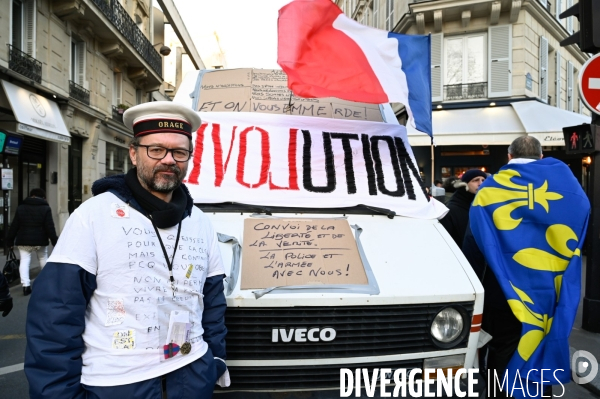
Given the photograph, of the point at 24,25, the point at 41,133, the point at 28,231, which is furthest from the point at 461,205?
the point at 24,25

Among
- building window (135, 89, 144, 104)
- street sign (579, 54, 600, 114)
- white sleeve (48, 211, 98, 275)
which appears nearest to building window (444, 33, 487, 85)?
street sign (579, 54, 600, 114)

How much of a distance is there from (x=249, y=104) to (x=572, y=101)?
2113 centimetres

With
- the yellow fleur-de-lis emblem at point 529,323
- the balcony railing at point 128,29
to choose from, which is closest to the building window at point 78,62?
the balcony railing at point 128,29

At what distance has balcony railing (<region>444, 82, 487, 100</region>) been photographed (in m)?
15.6

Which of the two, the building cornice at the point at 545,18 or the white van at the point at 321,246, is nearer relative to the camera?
the white van at the point at 321,246

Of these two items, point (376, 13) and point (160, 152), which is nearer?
point (160, 152)

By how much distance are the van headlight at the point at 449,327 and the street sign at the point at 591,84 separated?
13.7ft

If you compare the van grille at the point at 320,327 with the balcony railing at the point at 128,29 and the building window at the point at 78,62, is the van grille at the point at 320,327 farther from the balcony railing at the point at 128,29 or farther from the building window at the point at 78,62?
the balcony railing at the point at 128,29

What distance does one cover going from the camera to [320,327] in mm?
2197

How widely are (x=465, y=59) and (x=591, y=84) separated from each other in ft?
39.6

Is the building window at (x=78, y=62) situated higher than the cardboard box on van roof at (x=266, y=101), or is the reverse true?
the building window at (x=78, y=62)

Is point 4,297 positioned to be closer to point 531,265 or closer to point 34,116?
point 531,265

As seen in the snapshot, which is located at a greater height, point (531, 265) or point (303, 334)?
point (531, 265)

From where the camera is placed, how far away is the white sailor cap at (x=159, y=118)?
1.88 meters
